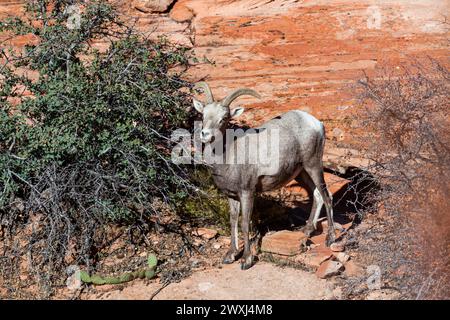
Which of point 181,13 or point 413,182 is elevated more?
point 181,13

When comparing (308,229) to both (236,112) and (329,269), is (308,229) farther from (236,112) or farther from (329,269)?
(236,112)

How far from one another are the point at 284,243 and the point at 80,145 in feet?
8.78

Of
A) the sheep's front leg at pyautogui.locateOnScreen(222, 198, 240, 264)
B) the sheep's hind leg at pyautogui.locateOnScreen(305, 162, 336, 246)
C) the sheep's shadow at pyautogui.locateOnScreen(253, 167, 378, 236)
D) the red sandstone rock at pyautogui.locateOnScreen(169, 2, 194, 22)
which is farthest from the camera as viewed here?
the red sandstone rock at pyautogui.locateOnScreen(169, 2, 194, 22)

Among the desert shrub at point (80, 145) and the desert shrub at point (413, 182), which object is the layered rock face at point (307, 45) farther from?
the desert shrub at point (413, 182)

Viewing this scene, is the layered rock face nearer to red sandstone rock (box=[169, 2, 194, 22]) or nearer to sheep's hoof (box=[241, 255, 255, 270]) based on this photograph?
red sandstone rock (box=[169, 2, 194, 22])

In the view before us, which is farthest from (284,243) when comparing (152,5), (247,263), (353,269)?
(152,5)

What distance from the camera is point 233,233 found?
779 centimetres

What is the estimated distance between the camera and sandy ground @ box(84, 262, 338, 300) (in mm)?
6858

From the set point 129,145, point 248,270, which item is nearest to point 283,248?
point 248,270

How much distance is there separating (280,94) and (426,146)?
2615 millimetres

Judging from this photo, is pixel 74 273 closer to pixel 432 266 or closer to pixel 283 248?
pixel 283 248

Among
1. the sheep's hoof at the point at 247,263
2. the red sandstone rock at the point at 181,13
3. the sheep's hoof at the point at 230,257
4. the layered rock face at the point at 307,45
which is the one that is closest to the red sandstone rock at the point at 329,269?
the sheep's hoof at the point at 247,263

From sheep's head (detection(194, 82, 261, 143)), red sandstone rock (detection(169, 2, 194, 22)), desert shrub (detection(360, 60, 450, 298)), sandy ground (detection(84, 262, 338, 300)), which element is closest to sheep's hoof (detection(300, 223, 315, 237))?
desert shrub (detection(360, 60, 450, 298))

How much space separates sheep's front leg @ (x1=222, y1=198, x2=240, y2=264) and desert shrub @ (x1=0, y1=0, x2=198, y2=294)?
61 cm
